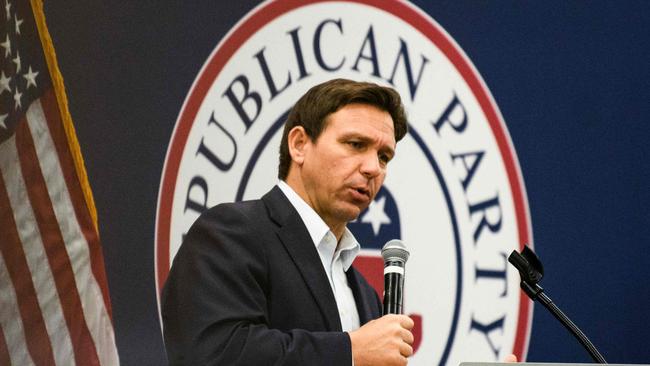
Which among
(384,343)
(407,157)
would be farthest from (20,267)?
(384,343)

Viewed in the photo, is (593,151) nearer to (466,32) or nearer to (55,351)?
(466,32)

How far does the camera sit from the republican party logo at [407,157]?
123 inches

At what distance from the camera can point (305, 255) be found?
2152 millimetres

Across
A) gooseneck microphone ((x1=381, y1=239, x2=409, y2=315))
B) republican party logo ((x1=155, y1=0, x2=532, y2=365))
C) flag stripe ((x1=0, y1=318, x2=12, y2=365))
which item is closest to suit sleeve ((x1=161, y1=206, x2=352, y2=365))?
gooseneck microphone ((x1=381, y1=239, x2=409, y2=315))

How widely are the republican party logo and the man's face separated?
91 cm

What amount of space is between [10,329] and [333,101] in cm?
168

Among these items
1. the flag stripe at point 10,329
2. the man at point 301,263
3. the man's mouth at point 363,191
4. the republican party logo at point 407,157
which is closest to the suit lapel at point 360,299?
the man at point 301,263

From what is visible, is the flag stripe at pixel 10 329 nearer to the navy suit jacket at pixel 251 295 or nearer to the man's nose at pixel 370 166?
the navy suit jacket at pixel 251 295

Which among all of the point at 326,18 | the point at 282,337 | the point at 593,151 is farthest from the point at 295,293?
the point at 326,18

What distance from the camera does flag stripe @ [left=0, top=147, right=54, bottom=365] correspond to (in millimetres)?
3396

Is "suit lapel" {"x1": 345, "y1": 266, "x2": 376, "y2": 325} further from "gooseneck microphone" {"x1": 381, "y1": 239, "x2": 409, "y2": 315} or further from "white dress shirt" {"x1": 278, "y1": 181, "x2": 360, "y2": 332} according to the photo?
"gooseneck microphone" {"x1": 381, "y1": 239, "x2": 409, "y2": 315}

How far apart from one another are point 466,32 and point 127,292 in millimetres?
1583

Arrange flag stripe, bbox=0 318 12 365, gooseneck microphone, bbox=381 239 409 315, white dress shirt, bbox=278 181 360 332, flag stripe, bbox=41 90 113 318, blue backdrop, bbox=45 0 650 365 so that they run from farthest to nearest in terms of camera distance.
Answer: flag stripe, bbox=41 90 113 318 < flag stripe, bbox=0 318 12 365 < blue backdrop, bbox=45 0 650 365 < white dress shirt, bbox=278 181 360 332 < gooseneck microphone, bbox=381 239 409 315

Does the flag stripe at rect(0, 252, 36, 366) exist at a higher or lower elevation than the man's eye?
lower
